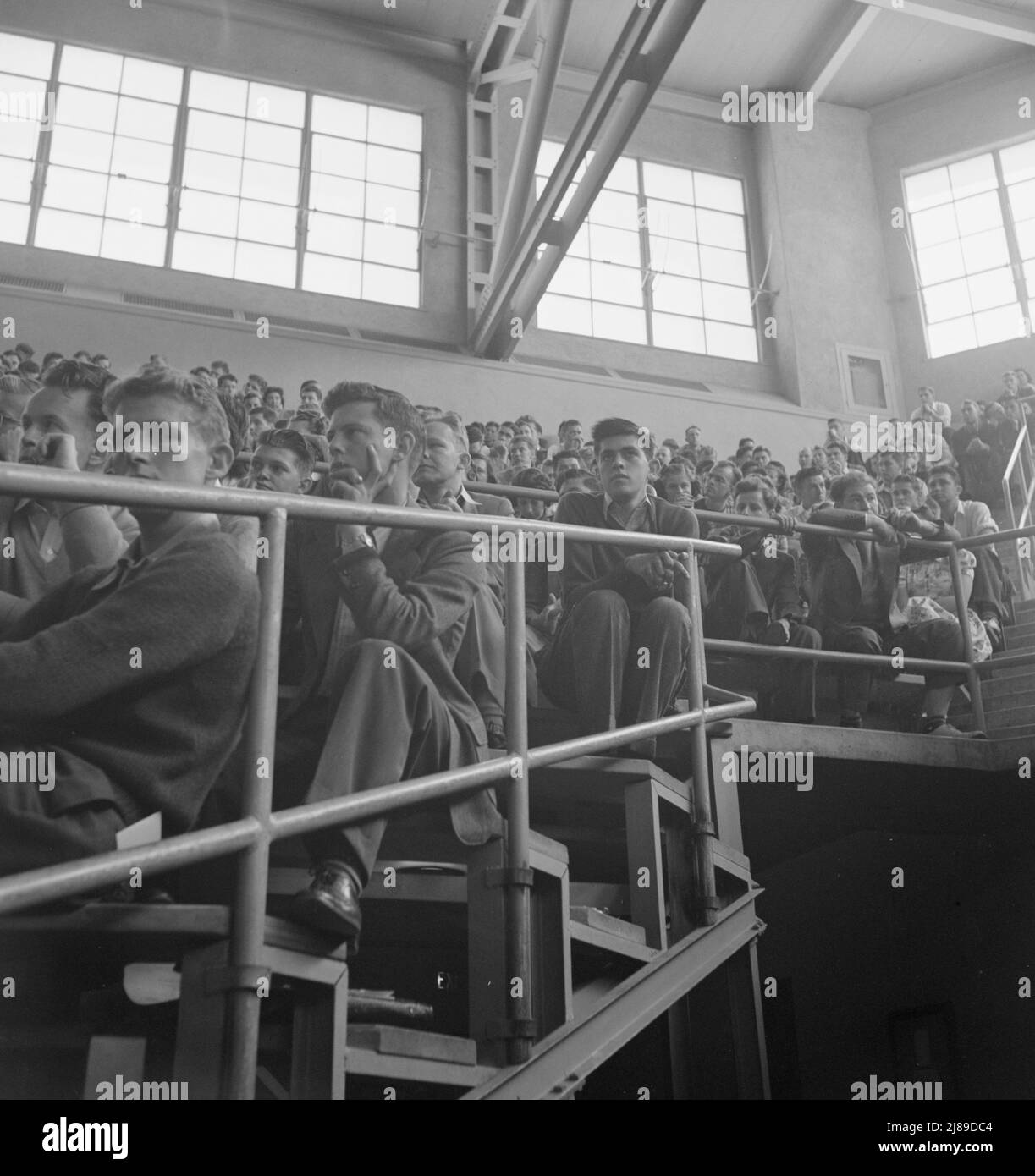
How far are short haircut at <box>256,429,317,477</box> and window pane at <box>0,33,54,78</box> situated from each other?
1018 centimetres

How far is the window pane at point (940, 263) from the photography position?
1498cm

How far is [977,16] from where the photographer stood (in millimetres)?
13445

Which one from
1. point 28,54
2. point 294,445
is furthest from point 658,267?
point 294,445

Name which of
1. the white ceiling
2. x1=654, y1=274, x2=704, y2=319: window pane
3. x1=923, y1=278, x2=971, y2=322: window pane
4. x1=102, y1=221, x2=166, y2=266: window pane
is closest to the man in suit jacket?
x1=102, y1=221, x2=166, y2=266: window pane

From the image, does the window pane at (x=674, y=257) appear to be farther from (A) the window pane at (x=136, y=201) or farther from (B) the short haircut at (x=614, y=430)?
(B) the short haircut at (x=614, y=430)

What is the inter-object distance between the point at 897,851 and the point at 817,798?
1272mm

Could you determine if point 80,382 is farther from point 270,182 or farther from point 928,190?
point 928,190

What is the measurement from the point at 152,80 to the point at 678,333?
6.10m

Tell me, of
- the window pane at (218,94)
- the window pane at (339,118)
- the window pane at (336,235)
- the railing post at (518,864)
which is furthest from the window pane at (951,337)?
the railing post at (518,864)

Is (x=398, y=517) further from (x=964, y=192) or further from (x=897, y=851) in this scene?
(x=964, y=192)

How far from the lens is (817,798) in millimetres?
4930

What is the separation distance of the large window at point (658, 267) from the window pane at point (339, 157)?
2.09m

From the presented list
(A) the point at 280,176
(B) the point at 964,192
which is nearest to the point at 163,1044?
(A) the point at 280,176

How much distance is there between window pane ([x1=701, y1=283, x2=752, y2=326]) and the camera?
1452 cm
